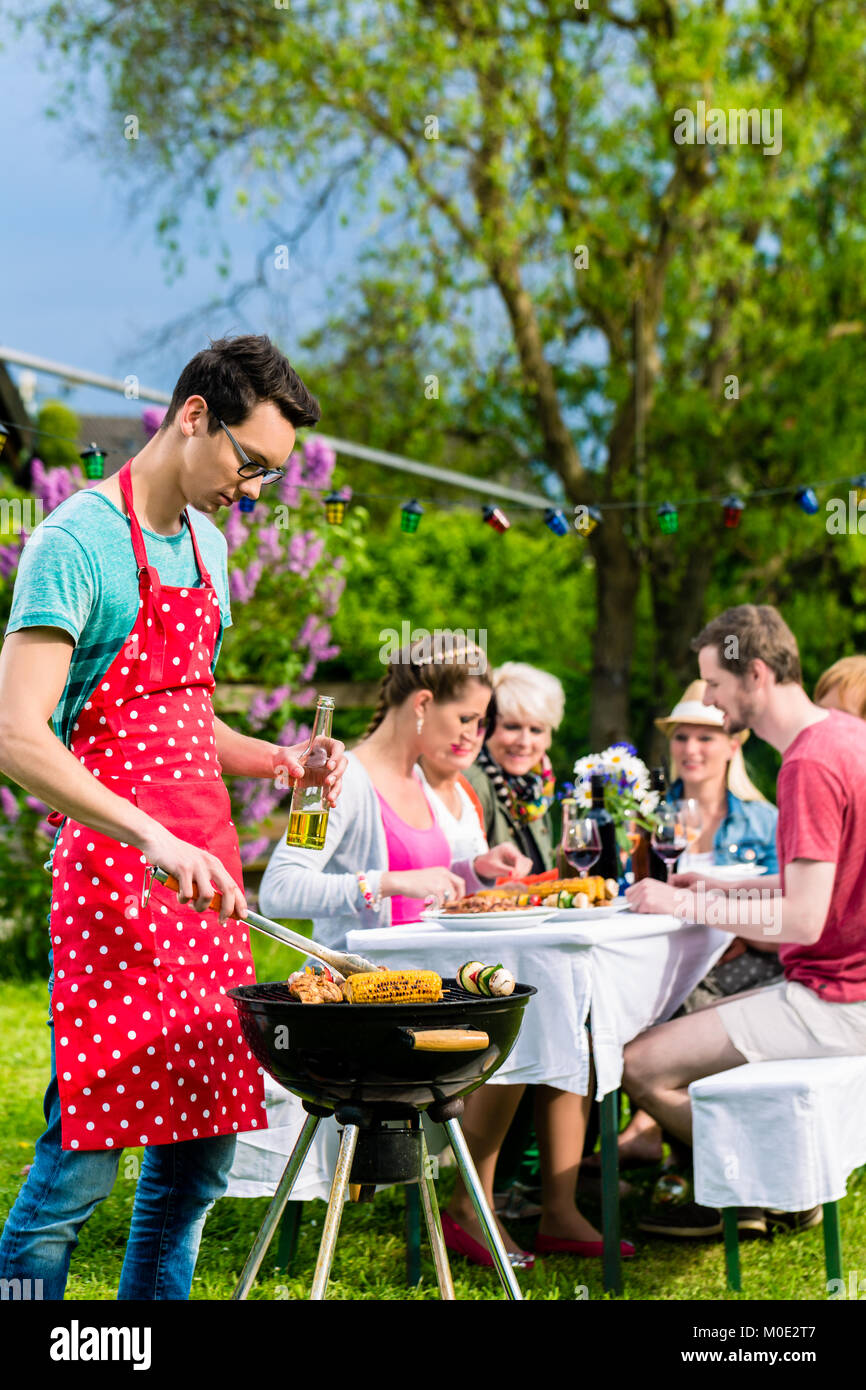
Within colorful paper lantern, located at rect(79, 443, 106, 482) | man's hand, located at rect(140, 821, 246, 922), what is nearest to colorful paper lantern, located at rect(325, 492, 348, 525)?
colorful paper lantern, located at rect(79, 443, 106, 482)

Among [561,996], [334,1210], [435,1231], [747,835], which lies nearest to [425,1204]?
[435,1231]

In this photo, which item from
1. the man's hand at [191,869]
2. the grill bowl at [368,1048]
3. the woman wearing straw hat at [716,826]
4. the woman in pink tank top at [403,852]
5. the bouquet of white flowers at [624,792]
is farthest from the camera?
the woman wearing straw hat at [716,826]

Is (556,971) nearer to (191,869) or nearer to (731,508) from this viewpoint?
(191,869)

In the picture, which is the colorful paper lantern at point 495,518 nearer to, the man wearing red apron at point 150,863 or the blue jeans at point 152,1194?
the man wearing red apron at point 150,863

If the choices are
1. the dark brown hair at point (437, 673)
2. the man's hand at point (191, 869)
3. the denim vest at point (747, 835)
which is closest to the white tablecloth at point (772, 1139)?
the dark brown hair at point (437, 673)

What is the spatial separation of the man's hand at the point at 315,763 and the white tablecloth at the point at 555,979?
59cm

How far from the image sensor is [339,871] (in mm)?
3725

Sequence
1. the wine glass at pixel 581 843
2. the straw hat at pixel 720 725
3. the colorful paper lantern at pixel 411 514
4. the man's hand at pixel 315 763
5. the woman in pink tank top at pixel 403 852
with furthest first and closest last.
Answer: the colorful paper lantern at pixel 411 514 → the straw hat at pixel 720 725 → the wine glass at pixel 581 843 → the woman in pink tank top at pixel 403 852 → the man's hand at pixel 315 763

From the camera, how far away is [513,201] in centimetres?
1023

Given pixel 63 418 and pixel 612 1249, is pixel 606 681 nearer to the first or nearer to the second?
pixel 612 1249

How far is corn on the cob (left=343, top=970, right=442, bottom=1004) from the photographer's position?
2350mm

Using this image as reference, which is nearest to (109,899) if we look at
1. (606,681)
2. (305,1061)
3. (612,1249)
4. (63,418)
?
(305,1061)

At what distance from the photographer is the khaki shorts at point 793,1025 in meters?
3.58

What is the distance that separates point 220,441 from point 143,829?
2.27ft
